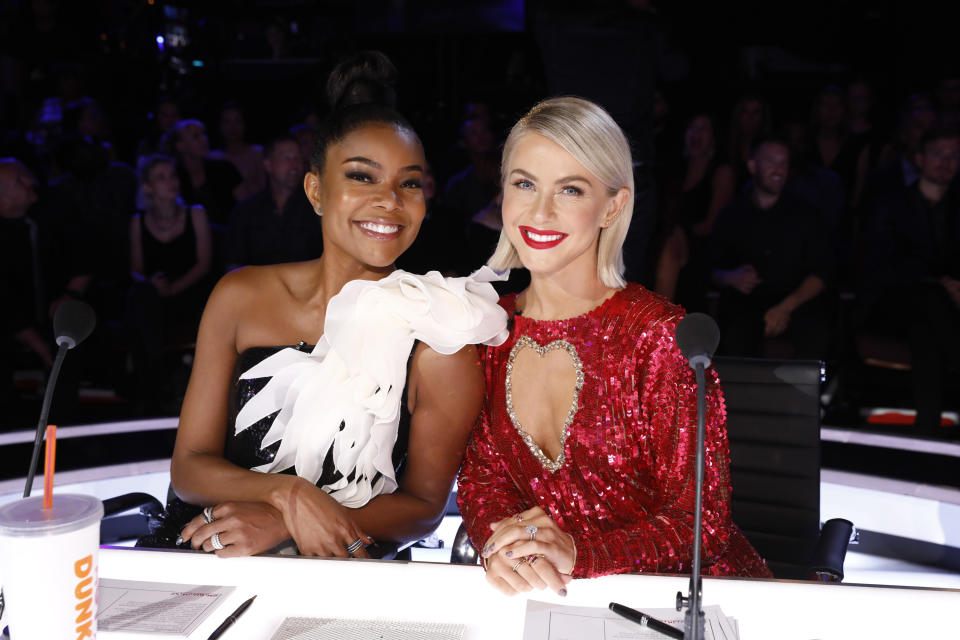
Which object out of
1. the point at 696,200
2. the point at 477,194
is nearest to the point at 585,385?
the point at 477,194

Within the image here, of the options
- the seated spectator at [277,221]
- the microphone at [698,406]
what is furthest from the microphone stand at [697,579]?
the seated spectator at [277,221]

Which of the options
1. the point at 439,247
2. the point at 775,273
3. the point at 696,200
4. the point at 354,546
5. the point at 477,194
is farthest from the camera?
the point at 696,200

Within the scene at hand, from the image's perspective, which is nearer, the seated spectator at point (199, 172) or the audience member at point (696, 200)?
the audience member at point (696, 200)

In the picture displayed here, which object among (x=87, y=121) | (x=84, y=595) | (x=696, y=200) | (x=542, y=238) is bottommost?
(x=84, y=595)

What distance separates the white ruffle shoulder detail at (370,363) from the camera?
5.54 ft

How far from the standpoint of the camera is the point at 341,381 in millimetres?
1775

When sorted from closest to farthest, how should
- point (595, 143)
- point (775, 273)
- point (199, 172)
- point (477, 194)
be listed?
point (595, 143), point (775, 273), point (477, 194), point (199, 172)

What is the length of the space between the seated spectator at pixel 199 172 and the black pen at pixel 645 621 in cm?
458

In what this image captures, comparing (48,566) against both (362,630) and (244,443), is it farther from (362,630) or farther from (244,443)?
(244,443)

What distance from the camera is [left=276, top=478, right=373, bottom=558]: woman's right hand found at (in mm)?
1663

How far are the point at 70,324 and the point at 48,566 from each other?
1.68ft

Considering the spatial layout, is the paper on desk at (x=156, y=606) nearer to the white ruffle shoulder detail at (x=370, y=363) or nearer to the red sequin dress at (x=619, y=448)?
the white ruffle shoulder detail at (x=370, y=363)

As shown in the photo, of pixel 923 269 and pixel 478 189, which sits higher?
pixel 478 189

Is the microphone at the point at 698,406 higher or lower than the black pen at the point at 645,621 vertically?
higher
